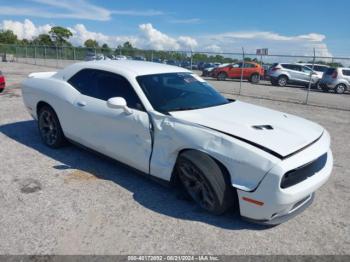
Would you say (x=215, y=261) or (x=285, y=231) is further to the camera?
(x=285, y=231)

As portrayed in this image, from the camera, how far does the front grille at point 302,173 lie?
8.31ft

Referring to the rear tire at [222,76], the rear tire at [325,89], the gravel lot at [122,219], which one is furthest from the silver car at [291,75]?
the gravel lot at [122,219]

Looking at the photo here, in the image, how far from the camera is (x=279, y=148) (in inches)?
101

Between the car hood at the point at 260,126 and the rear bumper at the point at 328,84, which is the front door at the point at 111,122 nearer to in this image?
the car hood at the point at 260,126

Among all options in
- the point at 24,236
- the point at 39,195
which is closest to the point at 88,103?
the point at 39,195

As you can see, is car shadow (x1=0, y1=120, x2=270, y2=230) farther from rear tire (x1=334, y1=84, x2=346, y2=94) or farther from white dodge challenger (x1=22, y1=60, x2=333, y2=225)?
rear tire (x1=334, y1=84, x2=346, y2=94)

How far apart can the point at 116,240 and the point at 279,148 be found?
1659 mm

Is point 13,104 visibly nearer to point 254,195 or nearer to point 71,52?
point 254,195

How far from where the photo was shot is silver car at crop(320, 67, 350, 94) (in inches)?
672

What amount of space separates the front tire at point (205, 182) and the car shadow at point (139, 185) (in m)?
0.14

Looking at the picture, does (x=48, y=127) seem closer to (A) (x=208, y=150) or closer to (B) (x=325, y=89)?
(A) (x=208, y=150)

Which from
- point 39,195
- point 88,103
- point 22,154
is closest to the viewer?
point 39,195

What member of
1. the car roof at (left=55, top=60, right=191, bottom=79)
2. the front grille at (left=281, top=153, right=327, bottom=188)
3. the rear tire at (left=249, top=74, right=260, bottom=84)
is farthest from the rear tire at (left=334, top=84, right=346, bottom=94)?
the front grille at (left=281, top=153, right=327, bottom=188)

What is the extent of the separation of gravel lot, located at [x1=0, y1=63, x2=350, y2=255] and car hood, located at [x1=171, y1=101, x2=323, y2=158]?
857mm
